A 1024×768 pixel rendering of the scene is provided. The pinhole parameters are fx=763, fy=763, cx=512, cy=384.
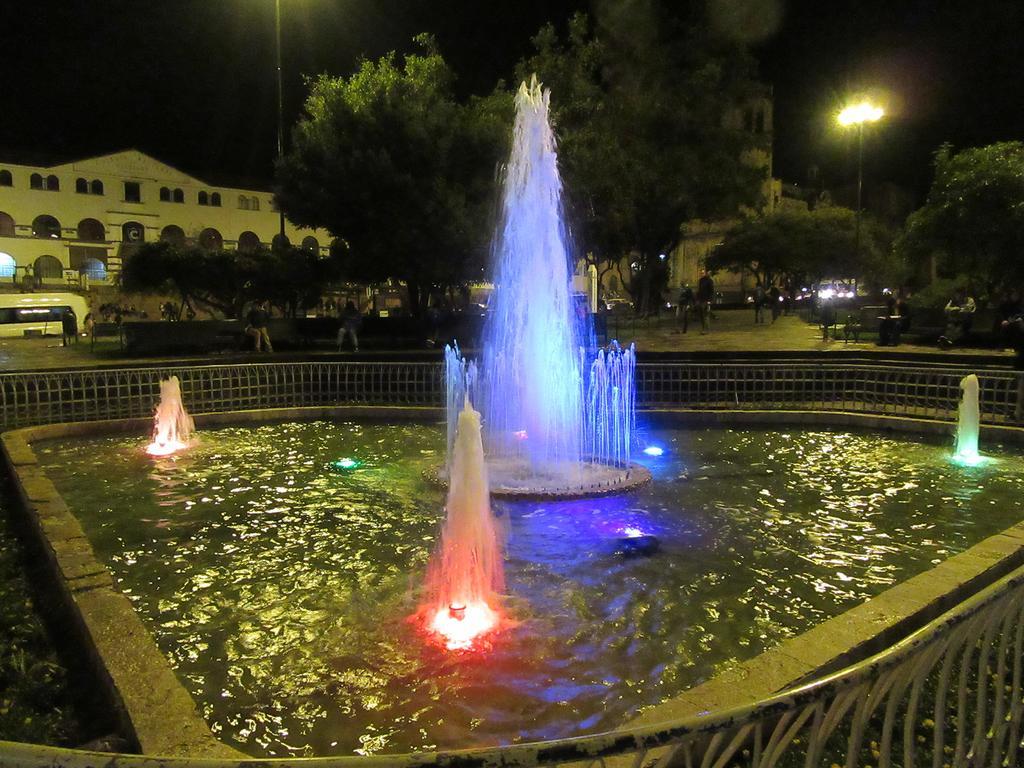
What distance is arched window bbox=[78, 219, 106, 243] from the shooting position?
5878cm

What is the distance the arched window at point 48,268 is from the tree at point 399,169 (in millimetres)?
37519

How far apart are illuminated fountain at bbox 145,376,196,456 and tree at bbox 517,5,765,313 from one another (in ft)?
68.5

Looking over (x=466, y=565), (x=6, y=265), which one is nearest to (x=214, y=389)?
(x=466, y=565)

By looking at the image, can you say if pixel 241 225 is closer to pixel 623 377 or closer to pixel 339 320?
pixel 339 320

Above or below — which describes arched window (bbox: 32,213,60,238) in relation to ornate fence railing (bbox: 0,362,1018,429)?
above

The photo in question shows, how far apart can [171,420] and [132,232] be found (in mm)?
56396

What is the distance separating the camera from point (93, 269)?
55250 mm

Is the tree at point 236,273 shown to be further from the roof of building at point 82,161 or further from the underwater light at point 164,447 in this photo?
the roof of building at point 82,161

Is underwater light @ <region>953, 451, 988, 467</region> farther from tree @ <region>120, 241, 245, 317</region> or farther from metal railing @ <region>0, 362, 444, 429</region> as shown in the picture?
tree @ <region>120, 241, 245, 317</region>

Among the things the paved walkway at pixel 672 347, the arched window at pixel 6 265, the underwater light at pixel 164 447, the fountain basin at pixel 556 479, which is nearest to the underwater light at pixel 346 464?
the fountain basin at pixel 556 479

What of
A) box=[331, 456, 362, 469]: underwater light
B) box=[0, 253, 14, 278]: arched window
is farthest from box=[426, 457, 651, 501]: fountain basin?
box=[0, 253, 14, 278]: arched window

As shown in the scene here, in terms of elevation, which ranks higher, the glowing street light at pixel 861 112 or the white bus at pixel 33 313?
the glowing street light at pixel 861 112

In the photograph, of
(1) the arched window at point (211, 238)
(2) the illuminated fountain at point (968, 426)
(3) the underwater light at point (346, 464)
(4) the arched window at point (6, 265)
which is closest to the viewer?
(3) the underwater light at point (346, 464)

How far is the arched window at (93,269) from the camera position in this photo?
54312 millimetres
